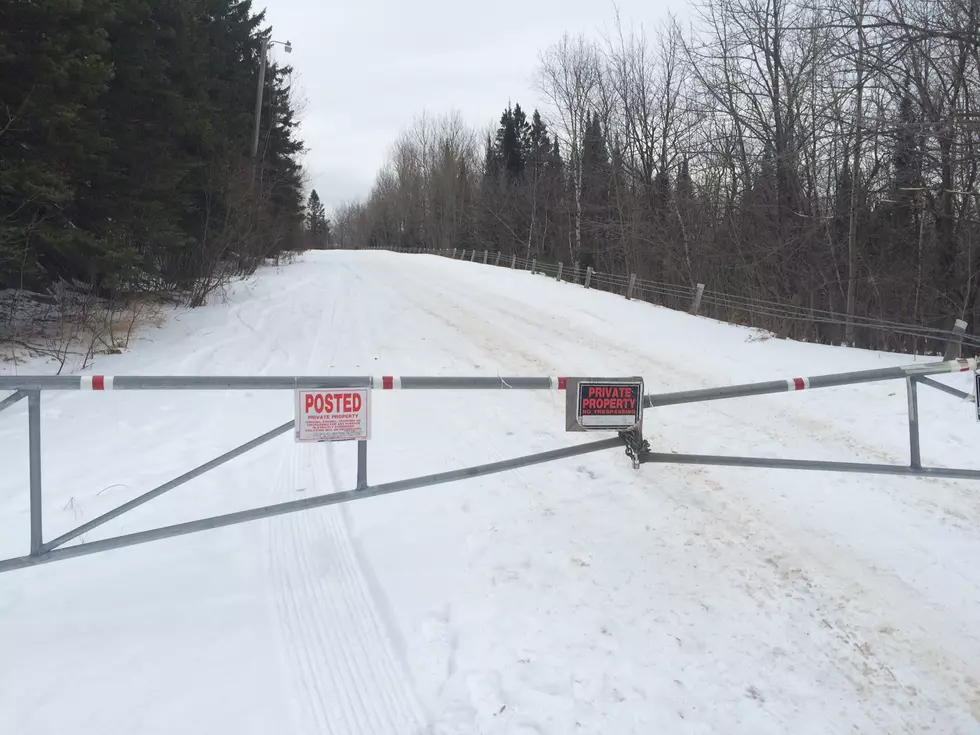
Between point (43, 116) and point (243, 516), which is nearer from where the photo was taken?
point (243, 516)

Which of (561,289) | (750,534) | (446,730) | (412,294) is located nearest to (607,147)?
(561,289)

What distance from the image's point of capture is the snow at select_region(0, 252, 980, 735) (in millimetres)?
2977

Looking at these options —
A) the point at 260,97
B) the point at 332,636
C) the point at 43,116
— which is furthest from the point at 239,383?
the point at 260,97

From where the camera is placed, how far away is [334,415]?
12.1 ft

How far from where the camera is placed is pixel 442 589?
391 centimetres

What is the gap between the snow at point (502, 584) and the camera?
2.98 metres

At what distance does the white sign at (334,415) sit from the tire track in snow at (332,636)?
990 mm

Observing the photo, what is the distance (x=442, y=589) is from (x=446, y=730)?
1.13m

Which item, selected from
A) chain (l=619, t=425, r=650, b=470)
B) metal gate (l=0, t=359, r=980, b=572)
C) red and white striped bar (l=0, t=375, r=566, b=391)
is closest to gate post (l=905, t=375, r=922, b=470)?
metal gate (l=0, t=359, r=980, b=572)

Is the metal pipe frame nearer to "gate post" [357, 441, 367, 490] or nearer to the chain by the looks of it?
"gate post" [357, 441, 367, 490]

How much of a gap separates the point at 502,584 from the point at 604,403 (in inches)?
51.4

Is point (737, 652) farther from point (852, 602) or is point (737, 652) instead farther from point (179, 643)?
point (179, 643)

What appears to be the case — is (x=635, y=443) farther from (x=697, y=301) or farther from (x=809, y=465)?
(x=697, y=301)

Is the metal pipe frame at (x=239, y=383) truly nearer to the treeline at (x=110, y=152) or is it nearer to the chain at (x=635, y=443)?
the chain at (x=635, y=443)
